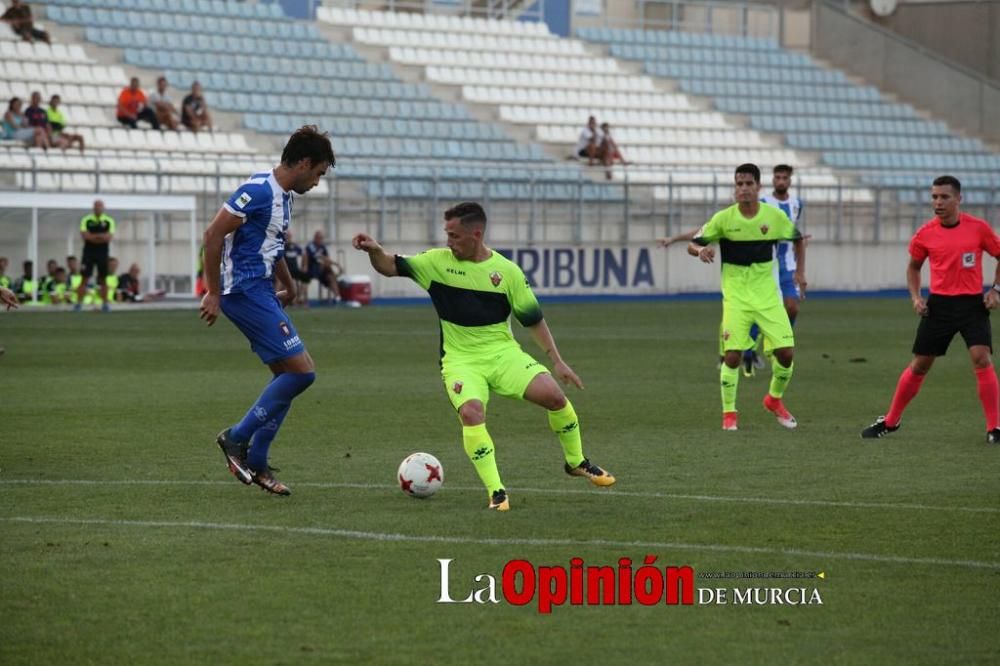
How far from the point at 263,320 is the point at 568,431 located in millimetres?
1775

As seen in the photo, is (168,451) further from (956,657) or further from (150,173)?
(150,173)

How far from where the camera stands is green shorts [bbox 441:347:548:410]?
9648 mm

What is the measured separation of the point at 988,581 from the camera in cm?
Answer: 746

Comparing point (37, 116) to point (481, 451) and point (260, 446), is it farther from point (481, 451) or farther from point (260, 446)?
point (481, 451)

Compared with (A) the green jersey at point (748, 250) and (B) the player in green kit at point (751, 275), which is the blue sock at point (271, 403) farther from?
(A) the green jersey at point (748, 250)

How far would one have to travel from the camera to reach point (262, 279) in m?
9.91

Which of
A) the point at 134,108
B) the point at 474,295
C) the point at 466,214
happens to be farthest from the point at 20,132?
the point at 466,214

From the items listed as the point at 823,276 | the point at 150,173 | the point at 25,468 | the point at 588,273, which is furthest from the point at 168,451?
the point at 823,276

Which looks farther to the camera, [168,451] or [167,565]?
[168,451]

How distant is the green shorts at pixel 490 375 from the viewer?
9.65 m

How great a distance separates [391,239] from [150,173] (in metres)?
5.70

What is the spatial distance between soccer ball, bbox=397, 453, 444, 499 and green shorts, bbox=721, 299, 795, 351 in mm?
4578

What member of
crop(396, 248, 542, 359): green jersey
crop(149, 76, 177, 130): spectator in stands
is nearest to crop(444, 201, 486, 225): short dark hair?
crop(396, 248, 542, 359): green jersey

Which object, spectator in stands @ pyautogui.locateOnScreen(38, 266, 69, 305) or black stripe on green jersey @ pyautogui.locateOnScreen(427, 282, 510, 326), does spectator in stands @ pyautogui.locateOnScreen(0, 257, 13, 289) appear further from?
black stripe on green jersey @ pyautogui.locateOnScreen(427, 282, 510, 326)
